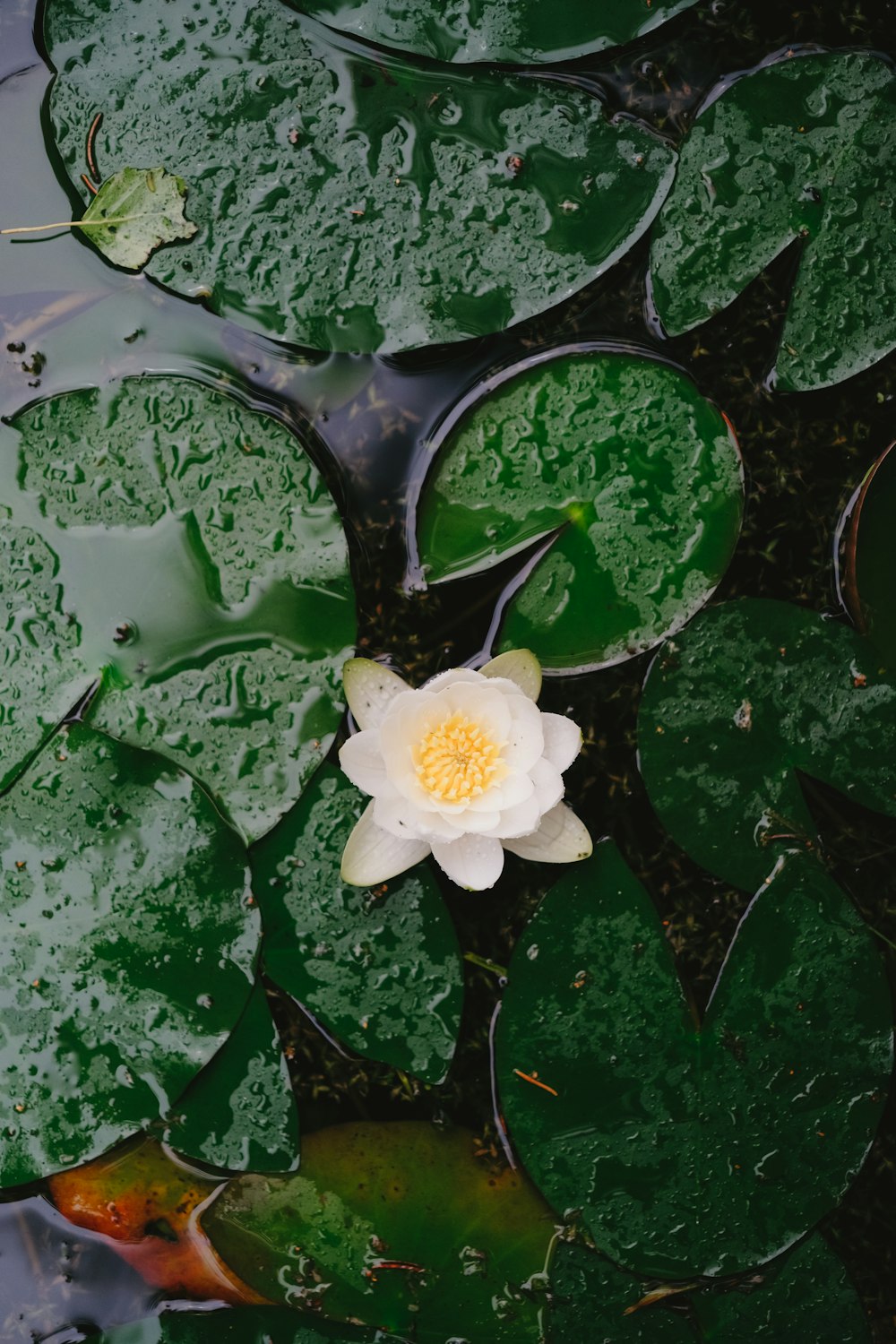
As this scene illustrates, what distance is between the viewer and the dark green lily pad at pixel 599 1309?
205 cm

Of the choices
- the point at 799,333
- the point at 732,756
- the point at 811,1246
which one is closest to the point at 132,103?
the point at 799,333

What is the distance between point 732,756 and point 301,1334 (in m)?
1.70

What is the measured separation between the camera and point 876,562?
202 centimetres

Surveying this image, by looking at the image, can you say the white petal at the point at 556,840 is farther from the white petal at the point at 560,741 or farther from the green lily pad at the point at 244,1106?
the green lily pad at the point at 244,1106

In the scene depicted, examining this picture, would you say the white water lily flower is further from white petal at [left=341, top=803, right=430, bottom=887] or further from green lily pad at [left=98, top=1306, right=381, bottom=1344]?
green lily pad at [left=98, top=1306, right=381, bottom=1344]

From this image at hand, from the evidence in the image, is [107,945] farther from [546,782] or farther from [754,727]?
[754,727]

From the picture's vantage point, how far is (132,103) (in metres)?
1.84

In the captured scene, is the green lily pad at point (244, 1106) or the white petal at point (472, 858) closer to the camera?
the white petal at point (472, 858)

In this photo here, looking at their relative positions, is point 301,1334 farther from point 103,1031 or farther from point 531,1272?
point 103,1031

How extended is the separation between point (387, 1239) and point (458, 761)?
122cm

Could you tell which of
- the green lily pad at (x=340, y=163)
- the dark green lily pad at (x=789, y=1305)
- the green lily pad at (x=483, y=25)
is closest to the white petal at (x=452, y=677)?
the green lily pad at (x=340, y=163)

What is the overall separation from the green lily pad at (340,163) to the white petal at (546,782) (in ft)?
3.14

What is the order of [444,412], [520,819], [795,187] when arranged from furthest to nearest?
[444,412], [795,187], [520,819]

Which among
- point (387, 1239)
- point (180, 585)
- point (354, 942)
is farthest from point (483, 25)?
point (387, 1239)
